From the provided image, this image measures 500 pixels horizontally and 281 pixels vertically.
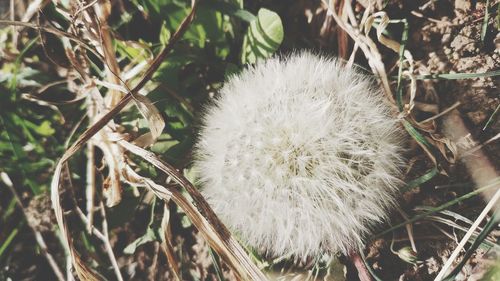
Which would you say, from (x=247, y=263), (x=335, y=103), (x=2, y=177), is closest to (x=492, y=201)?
(x=335, y=103)

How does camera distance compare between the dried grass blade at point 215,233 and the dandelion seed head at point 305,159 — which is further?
the dried grass blade at point 215,233

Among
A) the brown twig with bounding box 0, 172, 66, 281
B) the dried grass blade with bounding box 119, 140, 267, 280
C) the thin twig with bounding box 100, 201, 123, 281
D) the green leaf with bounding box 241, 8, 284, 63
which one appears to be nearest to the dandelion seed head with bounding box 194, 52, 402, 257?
the dried grass blade with bounding box 119, 140, 267, 280

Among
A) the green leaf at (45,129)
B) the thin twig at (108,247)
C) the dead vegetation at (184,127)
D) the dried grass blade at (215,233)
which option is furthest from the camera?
the green leaf at (45,129)

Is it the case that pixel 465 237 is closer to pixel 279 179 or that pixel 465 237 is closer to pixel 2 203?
pixel 279 179

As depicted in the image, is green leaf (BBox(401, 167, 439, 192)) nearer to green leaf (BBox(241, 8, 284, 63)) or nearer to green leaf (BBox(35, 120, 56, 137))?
green leaf (BBox(241, 8, 284, 63))

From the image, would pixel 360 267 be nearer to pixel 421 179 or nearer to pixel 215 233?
pixel 421 179

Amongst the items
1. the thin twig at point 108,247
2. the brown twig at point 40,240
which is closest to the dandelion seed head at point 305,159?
the thin twig at point 108,247

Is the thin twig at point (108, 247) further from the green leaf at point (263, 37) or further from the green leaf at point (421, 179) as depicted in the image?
the green leaf at point (421, 179)
